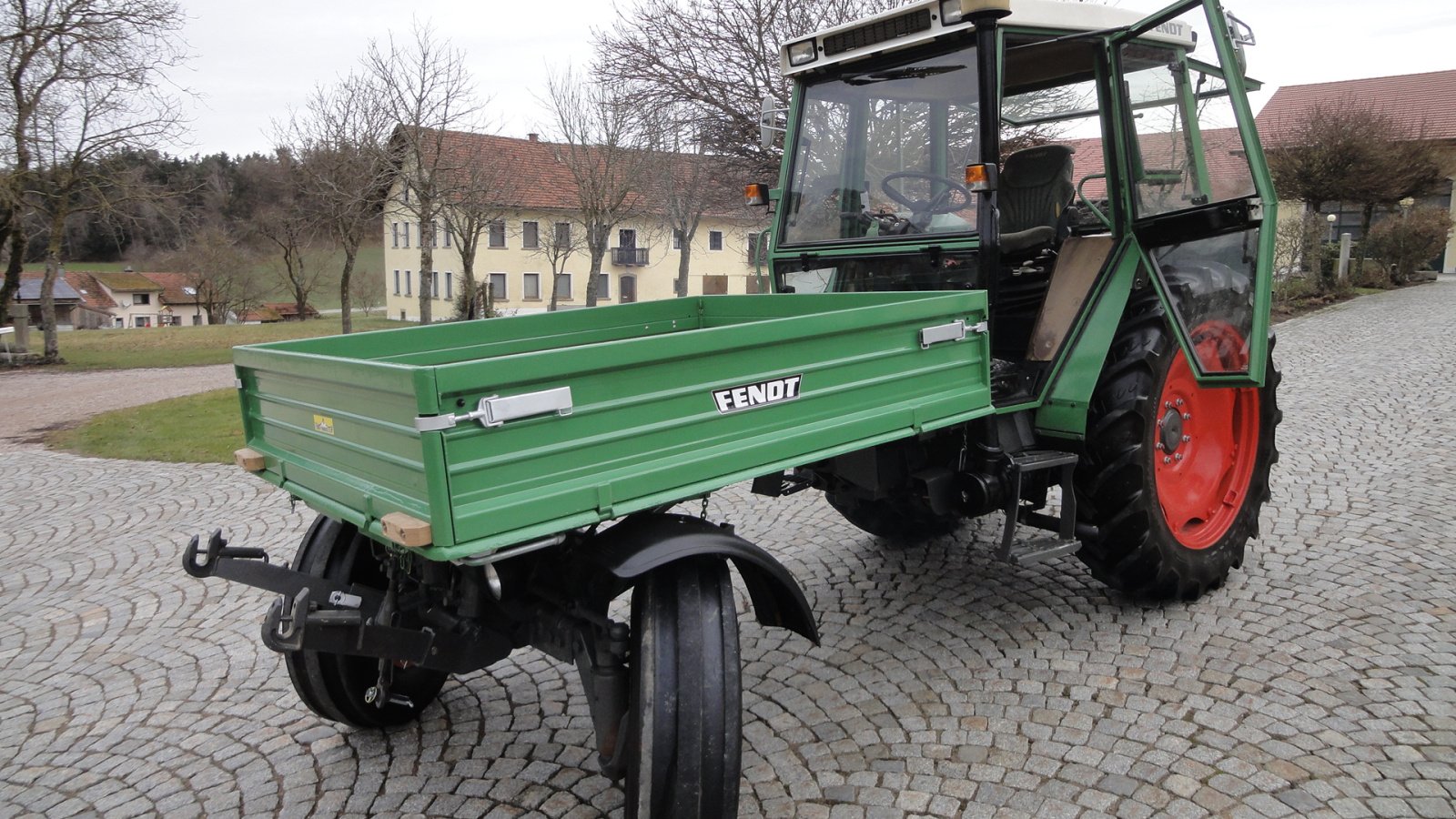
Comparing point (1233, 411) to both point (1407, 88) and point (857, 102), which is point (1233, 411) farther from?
point (1407, 88)

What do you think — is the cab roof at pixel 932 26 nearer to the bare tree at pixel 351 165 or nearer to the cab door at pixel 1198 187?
the cab door at pixel 1198 187

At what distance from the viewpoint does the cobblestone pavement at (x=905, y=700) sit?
2.94 m

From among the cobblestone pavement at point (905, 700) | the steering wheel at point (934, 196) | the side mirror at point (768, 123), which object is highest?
the side mirror at point (768, 123)

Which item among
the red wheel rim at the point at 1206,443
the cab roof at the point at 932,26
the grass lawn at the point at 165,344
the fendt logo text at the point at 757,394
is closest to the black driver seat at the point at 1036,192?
the cab roof at the point at 932,26

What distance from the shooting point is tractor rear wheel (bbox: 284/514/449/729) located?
3.16 m

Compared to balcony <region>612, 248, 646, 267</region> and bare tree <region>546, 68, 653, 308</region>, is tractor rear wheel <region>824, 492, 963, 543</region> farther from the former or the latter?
balcony <region>612, 248, 646, 267</region>

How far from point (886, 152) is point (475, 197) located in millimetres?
17705

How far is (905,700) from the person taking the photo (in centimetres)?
349

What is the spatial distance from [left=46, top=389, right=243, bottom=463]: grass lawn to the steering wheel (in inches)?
252

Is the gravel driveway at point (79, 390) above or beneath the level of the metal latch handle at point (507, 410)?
beneath

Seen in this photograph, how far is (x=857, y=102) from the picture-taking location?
4.21 meters

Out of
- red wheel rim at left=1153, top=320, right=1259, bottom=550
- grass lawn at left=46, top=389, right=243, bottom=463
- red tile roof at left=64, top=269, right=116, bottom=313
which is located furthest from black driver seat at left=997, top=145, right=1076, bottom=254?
red tile roof at left=64, top=269, right=116, bottom=313

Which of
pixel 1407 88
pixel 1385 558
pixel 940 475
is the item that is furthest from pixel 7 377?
pixel 1407 88

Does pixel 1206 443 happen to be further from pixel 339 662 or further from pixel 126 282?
pixel 126 282
